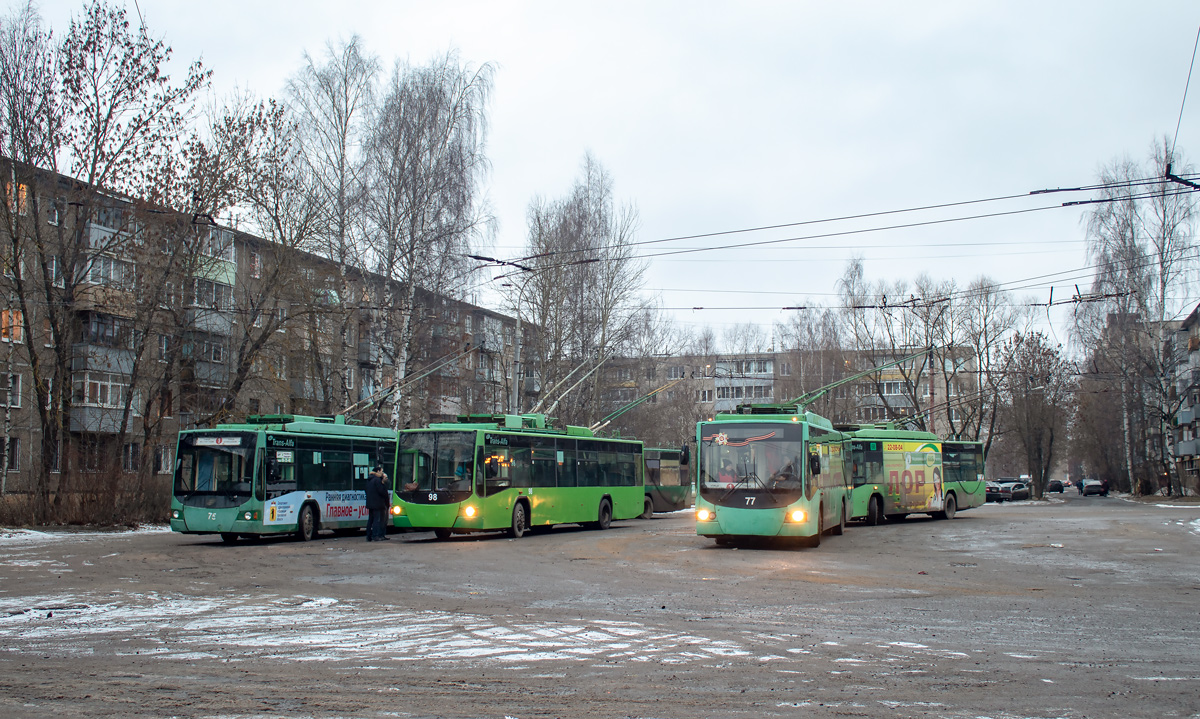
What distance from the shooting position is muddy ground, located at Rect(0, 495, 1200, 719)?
627 centimetres

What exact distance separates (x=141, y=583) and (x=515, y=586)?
193 inches

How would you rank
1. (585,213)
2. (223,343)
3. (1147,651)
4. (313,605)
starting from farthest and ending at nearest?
(585,213) < (223,343) < (313,605) < (1147,651)

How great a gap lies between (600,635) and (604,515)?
18.3 metres

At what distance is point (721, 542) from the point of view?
2116 cm

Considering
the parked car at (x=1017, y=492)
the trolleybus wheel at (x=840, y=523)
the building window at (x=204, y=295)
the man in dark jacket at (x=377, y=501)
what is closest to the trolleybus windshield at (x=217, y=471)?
the man in dark jacket at (x=377, y=501)

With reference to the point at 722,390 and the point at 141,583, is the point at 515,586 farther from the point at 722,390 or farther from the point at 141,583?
the point at 722,390

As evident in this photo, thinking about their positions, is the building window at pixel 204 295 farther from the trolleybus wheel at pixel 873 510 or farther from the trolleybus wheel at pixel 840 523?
the trolleybus wheel at pixel 873 510

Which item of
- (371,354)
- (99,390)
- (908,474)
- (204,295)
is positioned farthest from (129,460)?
(908,474)

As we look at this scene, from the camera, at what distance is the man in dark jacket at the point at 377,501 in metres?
21.6

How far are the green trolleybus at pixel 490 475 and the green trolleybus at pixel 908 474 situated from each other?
703cm

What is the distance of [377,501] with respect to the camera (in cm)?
2166

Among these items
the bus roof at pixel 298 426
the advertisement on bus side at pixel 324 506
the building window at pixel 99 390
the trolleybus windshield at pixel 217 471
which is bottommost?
the advertisement on bus side at pixel 324 506

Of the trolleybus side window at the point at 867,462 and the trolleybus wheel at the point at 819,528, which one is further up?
the trolleybus side window at the point at 867,462

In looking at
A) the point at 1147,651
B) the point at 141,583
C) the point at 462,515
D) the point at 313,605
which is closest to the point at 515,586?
the point at 313,605
